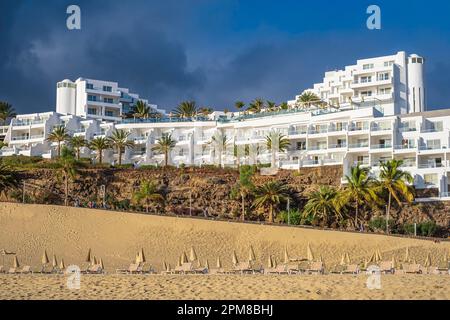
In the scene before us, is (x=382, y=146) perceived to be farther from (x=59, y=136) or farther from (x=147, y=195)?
(x=59, y=136)

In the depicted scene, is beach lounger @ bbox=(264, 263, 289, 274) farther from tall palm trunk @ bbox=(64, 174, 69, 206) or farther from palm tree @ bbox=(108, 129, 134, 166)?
palm tree @ bbox=(108, 129, 134, 166)

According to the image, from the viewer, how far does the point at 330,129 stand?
244 ft

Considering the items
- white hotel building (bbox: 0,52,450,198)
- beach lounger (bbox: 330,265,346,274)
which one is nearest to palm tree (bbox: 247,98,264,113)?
white hotel building (bbox: 0,52,450,198)

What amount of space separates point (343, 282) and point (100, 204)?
41.5 meters

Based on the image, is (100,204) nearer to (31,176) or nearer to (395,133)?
(31,176)

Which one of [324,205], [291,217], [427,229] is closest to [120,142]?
[291,217]

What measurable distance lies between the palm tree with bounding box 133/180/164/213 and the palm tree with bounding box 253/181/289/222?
8561mm

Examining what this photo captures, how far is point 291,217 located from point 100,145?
2562 cm

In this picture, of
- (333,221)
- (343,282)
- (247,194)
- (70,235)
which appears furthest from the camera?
(247,194)

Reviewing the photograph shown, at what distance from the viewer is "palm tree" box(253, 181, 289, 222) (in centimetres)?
6388

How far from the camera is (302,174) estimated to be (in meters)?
70.4

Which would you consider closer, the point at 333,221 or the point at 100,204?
the point at 333,221
